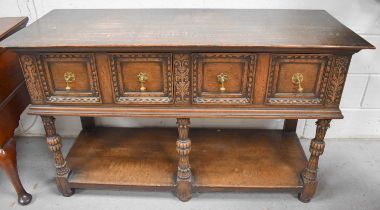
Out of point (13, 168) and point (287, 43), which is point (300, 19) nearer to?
point (287, 43)

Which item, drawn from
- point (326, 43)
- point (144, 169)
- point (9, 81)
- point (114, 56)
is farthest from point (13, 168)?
point (326, 43)

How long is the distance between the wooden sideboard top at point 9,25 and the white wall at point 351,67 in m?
0.22

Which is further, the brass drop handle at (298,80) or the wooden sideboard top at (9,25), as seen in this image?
the wooden sideboard top at (9,25)

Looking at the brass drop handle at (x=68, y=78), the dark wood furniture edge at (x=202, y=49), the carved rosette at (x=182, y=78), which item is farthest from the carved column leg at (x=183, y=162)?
the brass drop handle at (x=68, y=78)

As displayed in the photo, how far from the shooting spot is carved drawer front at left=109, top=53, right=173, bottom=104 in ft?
4.33

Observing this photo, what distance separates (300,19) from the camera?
1.56 meters

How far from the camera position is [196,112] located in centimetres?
142

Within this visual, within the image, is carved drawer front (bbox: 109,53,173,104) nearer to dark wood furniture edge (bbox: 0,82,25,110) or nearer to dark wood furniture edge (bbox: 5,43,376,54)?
dark wood furniture edge (bbox: 5,43,376,54)

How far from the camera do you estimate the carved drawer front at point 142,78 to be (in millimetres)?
1319

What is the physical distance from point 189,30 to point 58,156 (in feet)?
3.00

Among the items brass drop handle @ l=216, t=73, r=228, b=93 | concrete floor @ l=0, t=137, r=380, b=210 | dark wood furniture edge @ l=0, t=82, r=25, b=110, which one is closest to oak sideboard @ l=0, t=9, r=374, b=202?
brass drop handle @ l=216, t=73, r=228, b=93

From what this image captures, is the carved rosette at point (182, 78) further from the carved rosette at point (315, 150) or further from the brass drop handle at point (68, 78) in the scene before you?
the carved rosette at point (315, 150)

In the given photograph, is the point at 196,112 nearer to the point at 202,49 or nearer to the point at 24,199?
the point at 202,49

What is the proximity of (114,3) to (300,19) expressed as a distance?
3.35 feet
